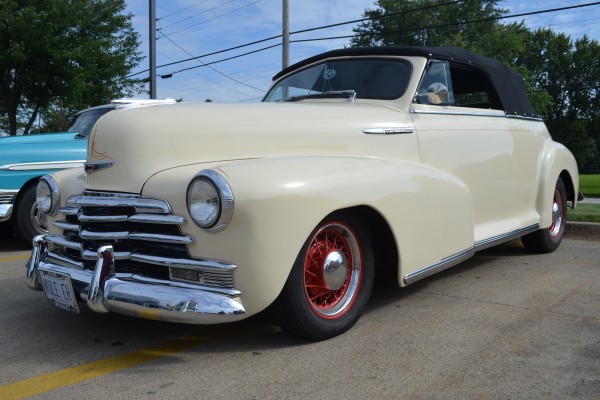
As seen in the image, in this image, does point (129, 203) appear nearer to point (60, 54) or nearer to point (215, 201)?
point (215, 201)

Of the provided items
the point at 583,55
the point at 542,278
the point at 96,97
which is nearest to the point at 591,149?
the point at 583,55

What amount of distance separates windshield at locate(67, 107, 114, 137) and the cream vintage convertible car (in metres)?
3.71

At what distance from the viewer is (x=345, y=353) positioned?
3037 millimetres

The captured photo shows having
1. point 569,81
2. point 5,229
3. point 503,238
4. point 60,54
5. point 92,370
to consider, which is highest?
point 569,81

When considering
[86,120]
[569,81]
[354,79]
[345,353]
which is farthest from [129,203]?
[569,81]

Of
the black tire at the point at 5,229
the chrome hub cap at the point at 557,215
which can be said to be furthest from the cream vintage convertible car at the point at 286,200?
the black tire at the point at 5,229

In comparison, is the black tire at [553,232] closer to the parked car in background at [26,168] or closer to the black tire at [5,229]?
the parked car in background at [26,168]

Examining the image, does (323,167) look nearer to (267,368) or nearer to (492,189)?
(267,368)

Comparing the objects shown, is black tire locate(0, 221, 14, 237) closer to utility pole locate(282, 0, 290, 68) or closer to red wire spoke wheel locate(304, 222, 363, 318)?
red wire spoke wheel locate(304, 222, 363, 318)

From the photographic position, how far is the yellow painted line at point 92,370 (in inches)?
104

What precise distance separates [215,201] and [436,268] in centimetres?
169

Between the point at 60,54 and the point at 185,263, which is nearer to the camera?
the point at 185,263

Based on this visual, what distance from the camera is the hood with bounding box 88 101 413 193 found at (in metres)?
3.25

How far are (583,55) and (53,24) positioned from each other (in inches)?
1731
